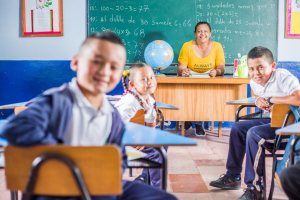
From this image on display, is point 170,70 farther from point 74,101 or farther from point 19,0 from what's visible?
point 74,101

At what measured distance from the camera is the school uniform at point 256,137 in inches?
77.7

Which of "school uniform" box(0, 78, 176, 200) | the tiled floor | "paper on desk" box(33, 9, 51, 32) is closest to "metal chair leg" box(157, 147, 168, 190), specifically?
"school uniform" box(0, 78, 176, 200)

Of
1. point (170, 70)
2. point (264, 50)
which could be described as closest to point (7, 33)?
point (170, 70)

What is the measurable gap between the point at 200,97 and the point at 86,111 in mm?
3099

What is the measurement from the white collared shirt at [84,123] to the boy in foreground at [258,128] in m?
1.28

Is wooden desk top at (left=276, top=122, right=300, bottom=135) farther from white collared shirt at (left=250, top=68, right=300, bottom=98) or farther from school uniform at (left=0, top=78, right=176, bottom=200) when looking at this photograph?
white collared shirt at (left=250, top=68, right=300, bottom=98)

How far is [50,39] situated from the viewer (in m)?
4.56

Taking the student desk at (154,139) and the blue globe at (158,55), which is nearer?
the student desk at (154,139)

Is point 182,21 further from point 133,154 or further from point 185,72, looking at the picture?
point 133,154

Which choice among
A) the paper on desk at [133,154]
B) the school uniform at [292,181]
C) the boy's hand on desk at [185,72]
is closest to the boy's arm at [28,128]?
the paper on desk at [133,154]

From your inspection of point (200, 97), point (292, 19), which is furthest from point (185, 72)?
point (292, 19)

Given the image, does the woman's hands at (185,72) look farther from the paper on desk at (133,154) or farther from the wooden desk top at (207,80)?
the paper on desk at (133,154)

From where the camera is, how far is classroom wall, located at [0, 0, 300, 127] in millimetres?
4535

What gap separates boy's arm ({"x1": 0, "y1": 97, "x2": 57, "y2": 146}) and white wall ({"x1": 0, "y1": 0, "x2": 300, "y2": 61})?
12.6 feet
